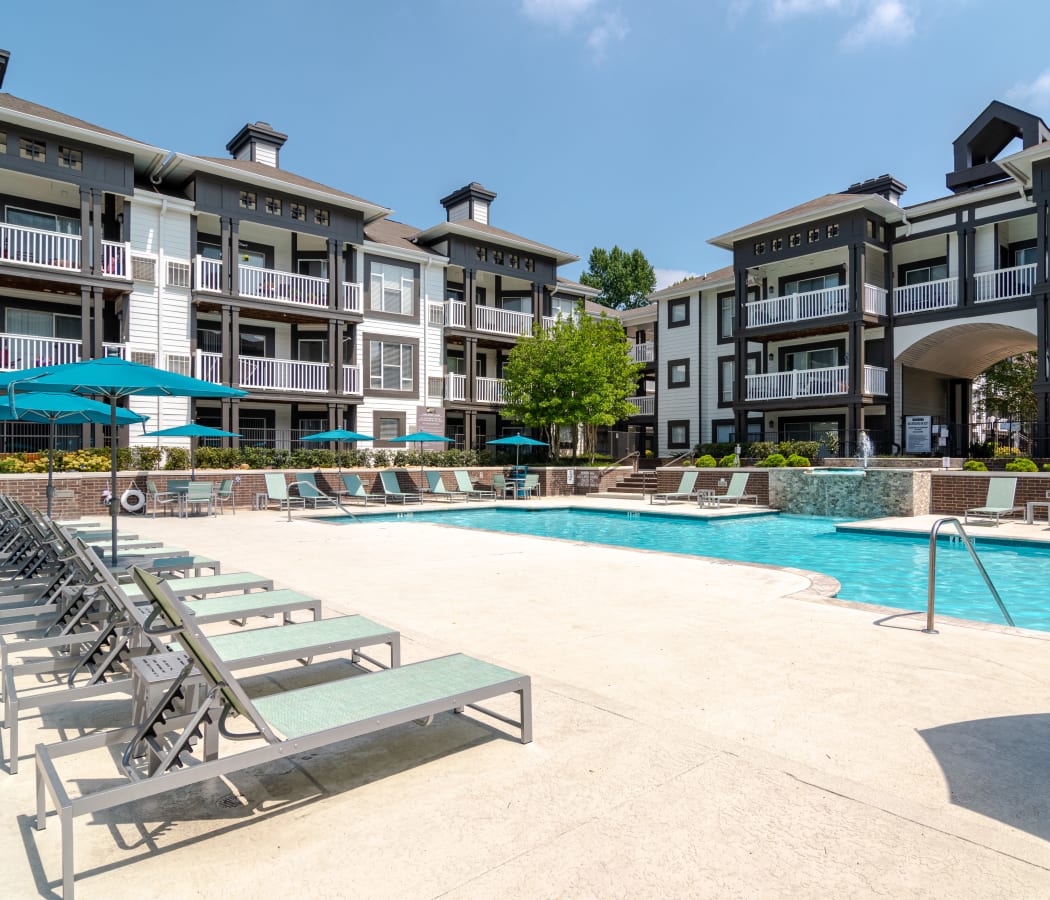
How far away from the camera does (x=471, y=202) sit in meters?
32.8

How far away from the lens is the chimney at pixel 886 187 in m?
27.5

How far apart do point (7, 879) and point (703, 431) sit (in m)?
31.3

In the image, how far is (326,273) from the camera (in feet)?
88.2

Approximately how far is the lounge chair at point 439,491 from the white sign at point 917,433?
1591 centimetres

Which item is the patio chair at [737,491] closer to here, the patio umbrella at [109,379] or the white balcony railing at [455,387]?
the white balcony railing at [455,387]

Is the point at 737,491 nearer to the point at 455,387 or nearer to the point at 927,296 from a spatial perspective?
the point at 927,296

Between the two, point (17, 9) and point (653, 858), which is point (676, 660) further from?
point (17, 9)

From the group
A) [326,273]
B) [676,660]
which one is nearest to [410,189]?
[326,273]

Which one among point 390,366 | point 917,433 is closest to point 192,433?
point 390,366

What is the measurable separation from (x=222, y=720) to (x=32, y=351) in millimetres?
21400

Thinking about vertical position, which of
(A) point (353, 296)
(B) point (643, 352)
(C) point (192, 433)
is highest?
(A) point (353, 296)

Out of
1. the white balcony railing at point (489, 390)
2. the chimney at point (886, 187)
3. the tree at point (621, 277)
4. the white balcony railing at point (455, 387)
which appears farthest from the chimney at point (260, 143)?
the tree at point (621, 277)

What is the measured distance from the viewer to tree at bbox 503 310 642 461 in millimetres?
27469

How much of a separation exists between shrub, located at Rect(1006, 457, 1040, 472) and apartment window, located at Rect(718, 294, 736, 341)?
14540 mm
